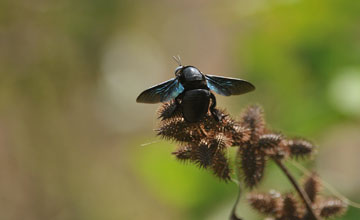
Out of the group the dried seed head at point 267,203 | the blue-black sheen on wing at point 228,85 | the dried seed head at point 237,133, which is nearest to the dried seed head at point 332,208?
the dried seed head at point 267,203

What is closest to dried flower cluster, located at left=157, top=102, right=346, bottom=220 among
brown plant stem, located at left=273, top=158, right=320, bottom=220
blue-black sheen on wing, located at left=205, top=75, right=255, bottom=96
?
brown plant stem, located at left=273, top=158, right=320, bottom=220

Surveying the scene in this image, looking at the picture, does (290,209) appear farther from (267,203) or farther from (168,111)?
(168,111)

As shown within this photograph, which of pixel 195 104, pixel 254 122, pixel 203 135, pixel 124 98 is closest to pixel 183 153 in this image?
pixel 203 135

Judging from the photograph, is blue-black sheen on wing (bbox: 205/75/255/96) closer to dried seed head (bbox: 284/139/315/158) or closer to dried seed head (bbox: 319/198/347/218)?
dried seed head (bbox: 284/139/315/158)

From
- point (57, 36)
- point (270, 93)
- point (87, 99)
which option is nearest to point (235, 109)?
point (270, 93)

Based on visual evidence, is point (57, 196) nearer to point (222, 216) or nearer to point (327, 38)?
point (222, 216)

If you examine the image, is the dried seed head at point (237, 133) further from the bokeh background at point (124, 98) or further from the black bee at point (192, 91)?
the bokeh background at point (124, 98)
